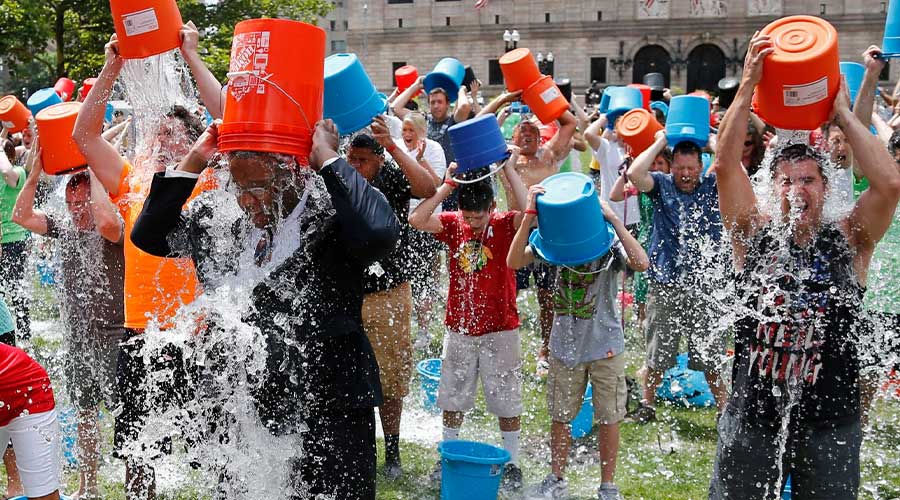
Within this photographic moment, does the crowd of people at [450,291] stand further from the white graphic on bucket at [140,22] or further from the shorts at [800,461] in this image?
the white graphic on bucket at [140,22]

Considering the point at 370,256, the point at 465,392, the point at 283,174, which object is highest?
the point at 283,174

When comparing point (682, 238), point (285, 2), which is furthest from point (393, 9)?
point (682, 238)

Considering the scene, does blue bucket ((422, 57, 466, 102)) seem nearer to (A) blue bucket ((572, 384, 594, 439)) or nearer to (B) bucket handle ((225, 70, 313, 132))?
(A) blue bucket ((572, 384, 594, 439))

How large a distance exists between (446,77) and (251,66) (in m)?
5.92

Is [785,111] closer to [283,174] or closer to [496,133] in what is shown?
[283,174]

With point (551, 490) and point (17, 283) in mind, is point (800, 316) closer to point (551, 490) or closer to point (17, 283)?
point (551, 490)

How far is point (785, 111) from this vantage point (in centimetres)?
297

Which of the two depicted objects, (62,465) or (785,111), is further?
(62,465)

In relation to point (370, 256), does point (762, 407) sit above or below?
below

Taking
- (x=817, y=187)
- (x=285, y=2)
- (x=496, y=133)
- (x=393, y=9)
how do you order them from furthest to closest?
(x=393, y=9) → (x=285, y=2) → (x=496, y=133) → (x=817, y=187)

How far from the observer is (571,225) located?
4367mm

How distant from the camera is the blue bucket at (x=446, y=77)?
28.1ft

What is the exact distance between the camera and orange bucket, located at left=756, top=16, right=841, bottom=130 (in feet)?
9.50

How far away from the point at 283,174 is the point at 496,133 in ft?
7.10
